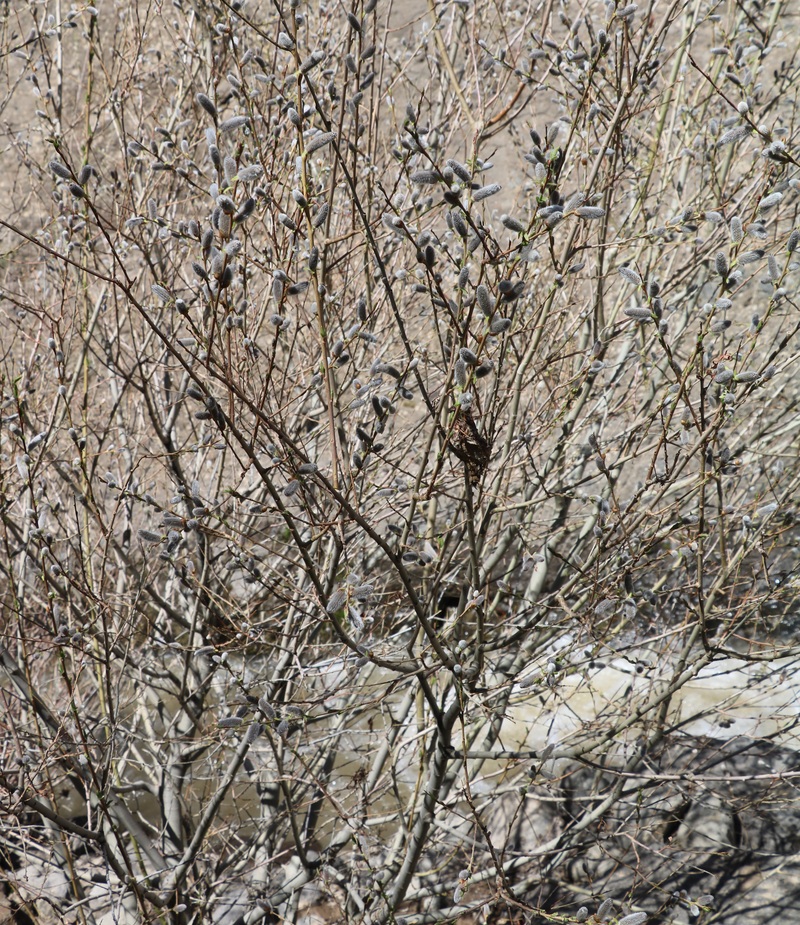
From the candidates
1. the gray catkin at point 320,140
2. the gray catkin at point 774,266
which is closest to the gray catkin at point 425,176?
the gray catkin at point 320,140

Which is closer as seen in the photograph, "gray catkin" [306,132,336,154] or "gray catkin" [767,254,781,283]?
"gray catkin" [306,132,336,154]

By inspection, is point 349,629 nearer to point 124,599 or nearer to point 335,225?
point 124,599

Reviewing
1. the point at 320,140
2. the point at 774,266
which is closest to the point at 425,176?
the point at 320,140

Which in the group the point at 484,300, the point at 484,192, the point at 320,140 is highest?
the point at 320,140

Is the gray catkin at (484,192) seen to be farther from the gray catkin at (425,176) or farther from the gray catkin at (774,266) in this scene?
the gray catkin at (774,266)

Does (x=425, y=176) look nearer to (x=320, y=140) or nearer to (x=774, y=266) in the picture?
(x=320, y=140)

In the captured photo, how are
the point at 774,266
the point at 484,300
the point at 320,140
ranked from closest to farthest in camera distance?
1. the point at 484,300
2. the point at 320,140
3. the point at 774,266

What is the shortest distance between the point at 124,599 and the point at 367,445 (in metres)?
2.62

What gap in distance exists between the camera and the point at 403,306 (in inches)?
179

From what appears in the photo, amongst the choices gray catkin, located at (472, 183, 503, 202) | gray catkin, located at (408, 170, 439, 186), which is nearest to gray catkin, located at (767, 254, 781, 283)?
gray catkin, located at (472, 183, 503, 202)

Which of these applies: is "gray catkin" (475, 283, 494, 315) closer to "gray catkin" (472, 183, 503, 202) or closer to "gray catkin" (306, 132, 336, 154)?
"gray catkin" (472, 183, 503, 202)

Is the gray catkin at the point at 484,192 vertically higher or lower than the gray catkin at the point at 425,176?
lower

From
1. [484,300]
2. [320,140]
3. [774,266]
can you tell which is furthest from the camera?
[774,266]

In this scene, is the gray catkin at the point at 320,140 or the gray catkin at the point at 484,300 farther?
the gray catkin at the point at 320,140
